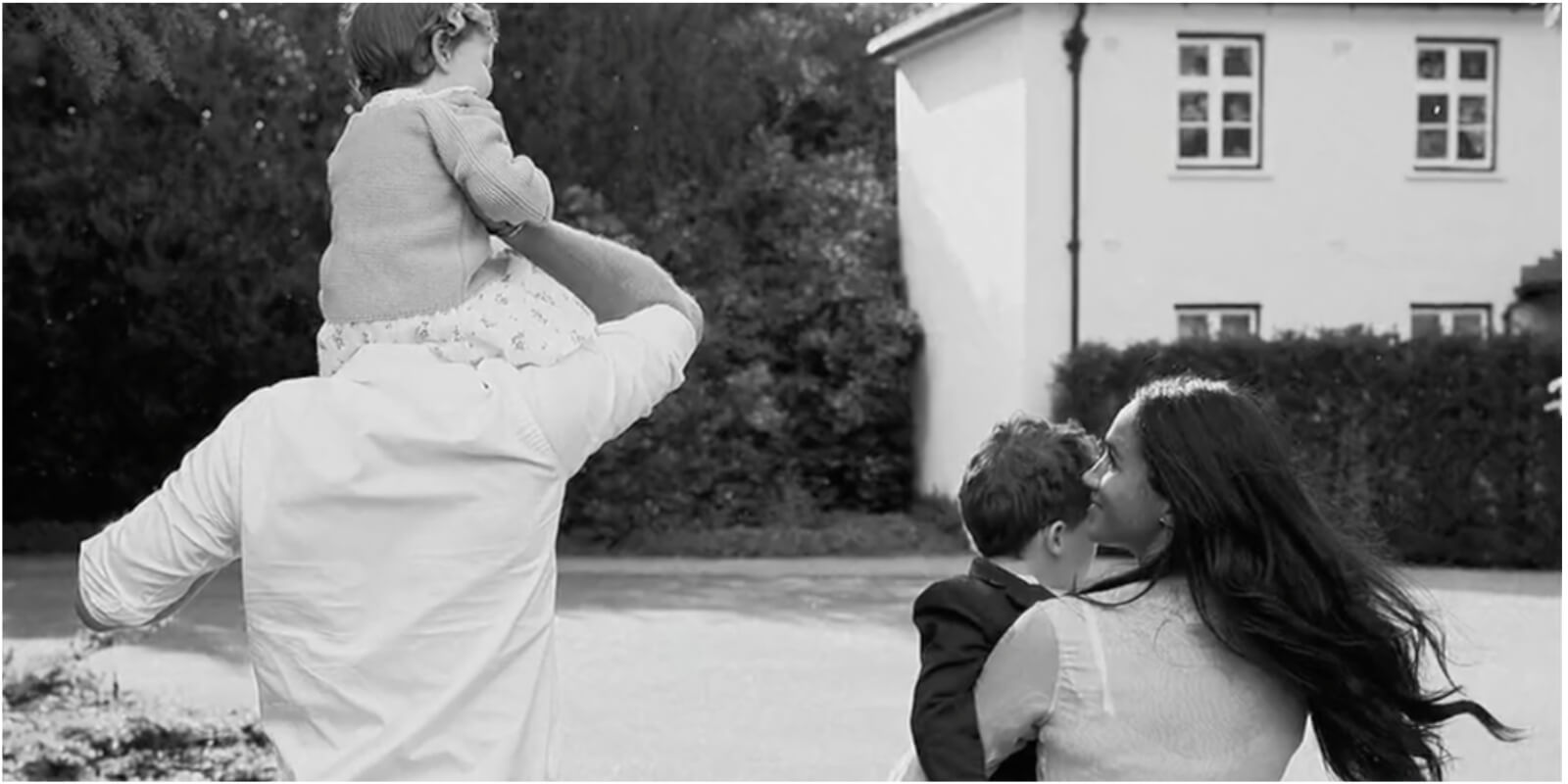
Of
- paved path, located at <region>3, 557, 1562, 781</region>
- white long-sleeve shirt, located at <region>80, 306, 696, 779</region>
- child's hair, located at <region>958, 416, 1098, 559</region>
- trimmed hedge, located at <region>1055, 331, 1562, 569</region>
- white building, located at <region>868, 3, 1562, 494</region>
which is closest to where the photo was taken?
white long-sleeve shirt, located at <region>80, 306, 696, 779</region>

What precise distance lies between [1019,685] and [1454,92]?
1754cm

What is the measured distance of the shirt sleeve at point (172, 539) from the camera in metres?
2.16

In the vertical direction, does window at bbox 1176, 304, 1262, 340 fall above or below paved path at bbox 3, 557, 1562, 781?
above

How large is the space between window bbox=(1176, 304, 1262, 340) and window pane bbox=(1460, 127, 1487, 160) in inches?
98.5

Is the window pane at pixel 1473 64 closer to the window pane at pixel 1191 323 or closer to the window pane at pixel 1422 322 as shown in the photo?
the window pane at pixel 1422 322

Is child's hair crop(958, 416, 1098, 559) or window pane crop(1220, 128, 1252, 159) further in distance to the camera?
window pane crop(1220, 128, 1252, 159)

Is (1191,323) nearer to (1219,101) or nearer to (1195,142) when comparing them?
(1195,142)

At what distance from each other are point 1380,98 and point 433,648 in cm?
1748

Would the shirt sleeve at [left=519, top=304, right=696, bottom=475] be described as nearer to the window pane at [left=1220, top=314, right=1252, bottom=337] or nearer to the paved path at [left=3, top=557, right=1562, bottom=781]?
the paved path at [left=3, top=557, right=1562, bottom=781]

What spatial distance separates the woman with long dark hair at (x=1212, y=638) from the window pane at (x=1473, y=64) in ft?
57.2

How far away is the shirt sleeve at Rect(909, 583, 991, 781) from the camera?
95.5 inches

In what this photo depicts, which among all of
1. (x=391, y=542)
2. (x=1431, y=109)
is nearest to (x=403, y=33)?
(x=391, y=542)

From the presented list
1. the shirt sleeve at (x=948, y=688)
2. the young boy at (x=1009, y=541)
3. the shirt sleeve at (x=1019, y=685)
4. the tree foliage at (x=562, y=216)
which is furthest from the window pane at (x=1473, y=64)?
the shirt sleeve at (x=1019, y=685)

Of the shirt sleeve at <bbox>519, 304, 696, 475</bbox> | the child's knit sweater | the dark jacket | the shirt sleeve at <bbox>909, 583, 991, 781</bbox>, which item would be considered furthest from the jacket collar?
the child's knit sweater
